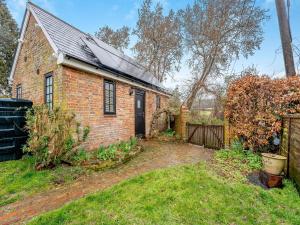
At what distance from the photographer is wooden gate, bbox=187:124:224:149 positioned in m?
7.74

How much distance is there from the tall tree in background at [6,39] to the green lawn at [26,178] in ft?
47.8

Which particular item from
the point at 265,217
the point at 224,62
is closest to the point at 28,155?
the point at 265,217

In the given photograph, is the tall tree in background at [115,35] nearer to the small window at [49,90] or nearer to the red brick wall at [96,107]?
the red brick wall at [96,107]

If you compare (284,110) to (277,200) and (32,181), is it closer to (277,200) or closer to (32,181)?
(277,200)

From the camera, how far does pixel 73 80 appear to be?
18.8 ft

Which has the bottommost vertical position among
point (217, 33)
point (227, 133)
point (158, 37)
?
point (227, 133)

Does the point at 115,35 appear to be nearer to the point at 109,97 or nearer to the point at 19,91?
the point at 19,91

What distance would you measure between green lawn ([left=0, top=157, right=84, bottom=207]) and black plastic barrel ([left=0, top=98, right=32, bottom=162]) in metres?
0.56

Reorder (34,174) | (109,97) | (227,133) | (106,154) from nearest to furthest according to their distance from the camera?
(34,174) < (106,154) < (227,133) < (109,97)

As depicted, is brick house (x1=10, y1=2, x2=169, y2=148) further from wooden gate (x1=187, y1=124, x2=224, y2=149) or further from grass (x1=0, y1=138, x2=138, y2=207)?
wooden gate (x1=187, y1=124, x2=224, y2=149)

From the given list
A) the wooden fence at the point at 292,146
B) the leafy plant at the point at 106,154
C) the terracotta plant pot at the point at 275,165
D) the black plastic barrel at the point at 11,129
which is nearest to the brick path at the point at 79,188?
the leafy plant at the point at 106,154

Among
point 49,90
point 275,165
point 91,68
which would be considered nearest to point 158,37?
point 91,68

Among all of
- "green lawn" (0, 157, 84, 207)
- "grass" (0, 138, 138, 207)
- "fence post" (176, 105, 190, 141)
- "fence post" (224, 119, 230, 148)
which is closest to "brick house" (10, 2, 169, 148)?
"grass" (0, 138, 138, 207)

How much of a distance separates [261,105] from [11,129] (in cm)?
837
